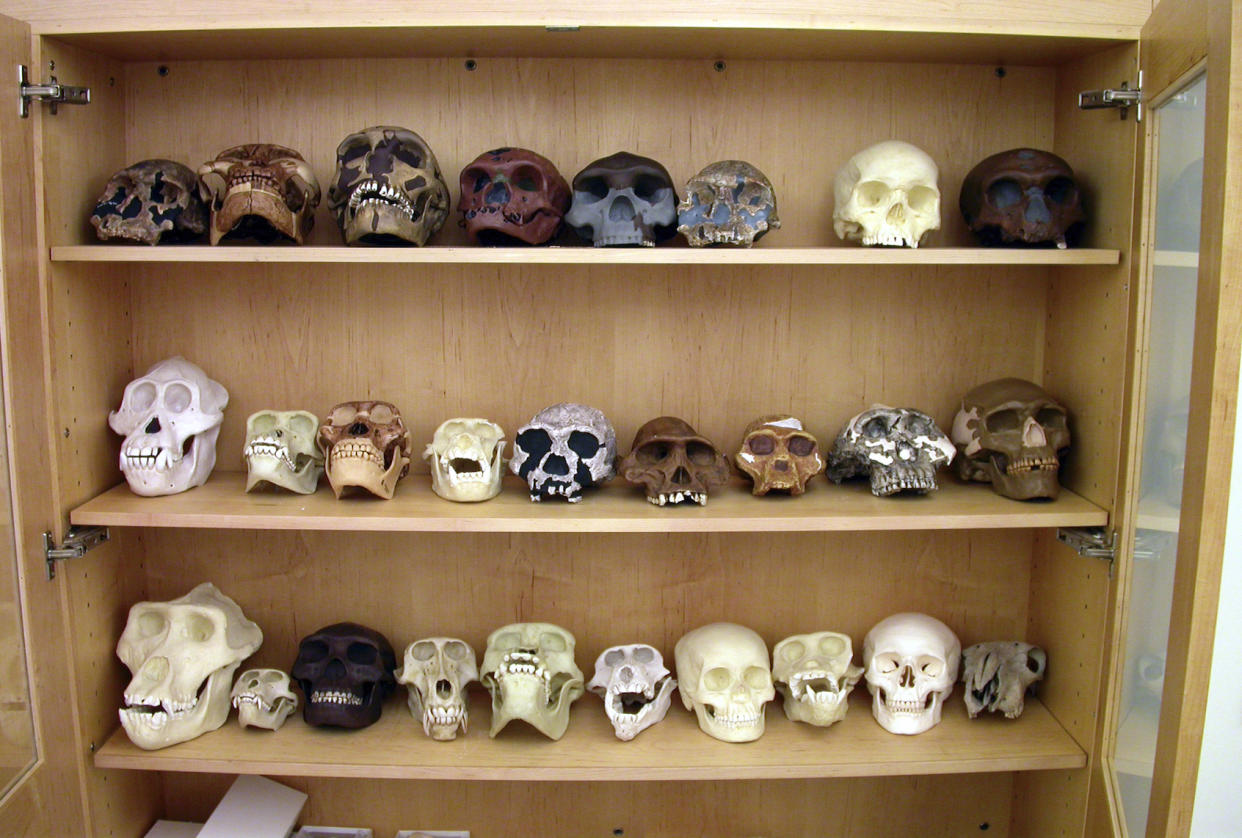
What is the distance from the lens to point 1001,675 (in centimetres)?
222

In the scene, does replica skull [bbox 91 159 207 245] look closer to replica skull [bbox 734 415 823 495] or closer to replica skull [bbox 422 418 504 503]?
replica skull [bbox 422 418 504 503]

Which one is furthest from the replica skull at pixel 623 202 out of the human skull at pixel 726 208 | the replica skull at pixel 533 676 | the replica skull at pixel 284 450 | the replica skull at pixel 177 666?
the replica skull at pixel 177 666

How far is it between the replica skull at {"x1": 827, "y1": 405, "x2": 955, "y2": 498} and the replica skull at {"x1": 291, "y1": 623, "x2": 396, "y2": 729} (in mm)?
1184

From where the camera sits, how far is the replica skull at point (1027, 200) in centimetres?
199

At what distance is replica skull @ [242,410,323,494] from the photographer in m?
2.08

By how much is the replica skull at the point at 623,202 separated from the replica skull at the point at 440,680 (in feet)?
3.26

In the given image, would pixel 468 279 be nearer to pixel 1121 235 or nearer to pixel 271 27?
pixel 271 27

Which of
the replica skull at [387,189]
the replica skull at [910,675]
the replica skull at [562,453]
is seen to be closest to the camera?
the replica skull at [387,189]

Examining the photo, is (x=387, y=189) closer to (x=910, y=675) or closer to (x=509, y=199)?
(x=509, y=199)

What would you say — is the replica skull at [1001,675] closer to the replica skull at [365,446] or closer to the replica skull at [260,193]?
the replica skull at [365,446]

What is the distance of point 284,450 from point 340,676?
0.54 meters

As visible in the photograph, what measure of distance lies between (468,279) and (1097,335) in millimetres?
1422

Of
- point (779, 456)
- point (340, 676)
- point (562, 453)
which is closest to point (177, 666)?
point (340, 676)

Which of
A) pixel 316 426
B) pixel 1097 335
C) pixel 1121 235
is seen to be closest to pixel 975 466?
pixel 1097 335
